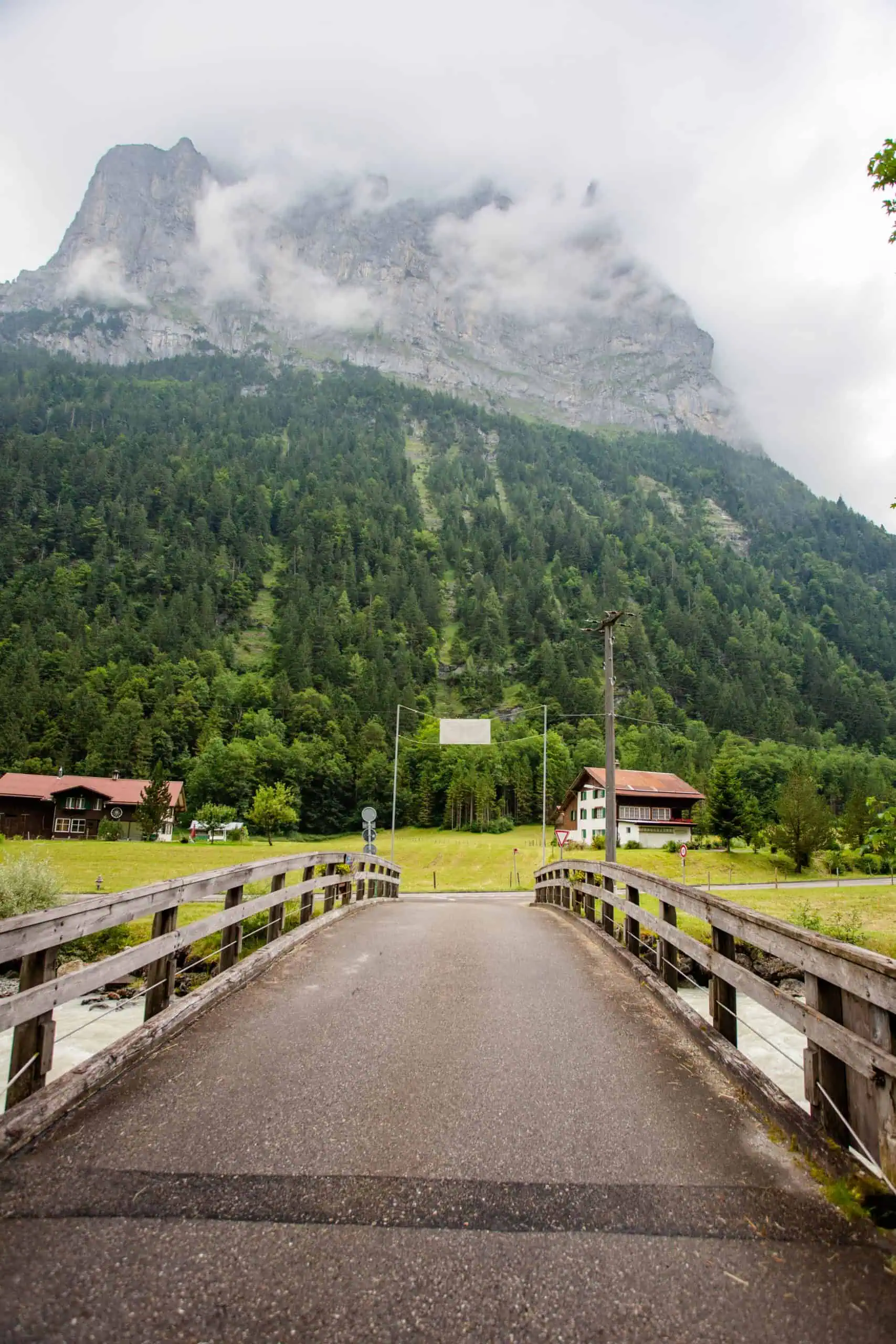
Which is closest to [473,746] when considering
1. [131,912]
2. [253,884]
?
[253,884]

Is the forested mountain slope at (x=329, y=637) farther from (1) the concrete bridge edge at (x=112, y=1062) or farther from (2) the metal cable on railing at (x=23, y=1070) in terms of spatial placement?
(2) the metal cable on railing at (x=23, y=1070)

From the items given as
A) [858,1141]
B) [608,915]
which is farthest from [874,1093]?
[608,915]

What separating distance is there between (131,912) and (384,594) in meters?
159

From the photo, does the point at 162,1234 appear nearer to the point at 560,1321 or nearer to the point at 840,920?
the point at 560,1321

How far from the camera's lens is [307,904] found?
40.7 feet

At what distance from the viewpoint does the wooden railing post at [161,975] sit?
19.5ft

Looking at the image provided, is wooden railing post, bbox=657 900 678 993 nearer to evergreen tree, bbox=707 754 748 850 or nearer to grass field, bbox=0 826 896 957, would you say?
grass field, bbox=0 826 896 957

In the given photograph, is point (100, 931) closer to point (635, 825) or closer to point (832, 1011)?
point (832, 1011)

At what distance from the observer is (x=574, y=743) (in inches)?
4840

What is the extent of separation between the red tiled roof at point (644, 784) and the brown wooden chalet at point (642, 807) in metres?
0.05

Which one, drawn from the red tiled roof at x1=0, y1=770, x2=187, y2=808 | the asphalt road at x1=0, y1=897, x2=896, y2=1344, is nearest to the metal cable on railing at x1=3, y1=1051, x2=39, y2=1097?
the asphalt road at x1=0, y1=897, x2=896, y2=1344

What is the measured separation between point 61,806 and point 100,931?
8317 cm

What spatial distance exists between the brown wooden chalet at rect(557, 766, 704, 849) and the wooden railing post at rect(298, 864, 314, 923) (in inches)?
2440

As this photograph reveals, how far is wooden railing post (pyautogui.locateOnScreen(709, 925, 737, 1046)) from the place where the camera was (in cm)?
573
